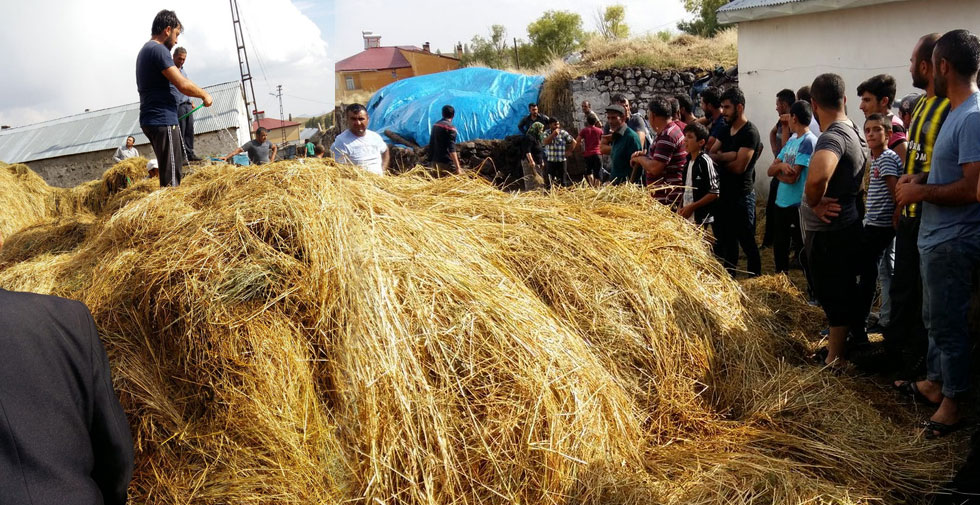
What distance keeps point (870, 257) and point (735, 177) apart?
154 centimetres

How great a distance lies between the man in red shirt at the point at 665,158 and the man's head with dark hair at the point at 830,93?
5.51 feet

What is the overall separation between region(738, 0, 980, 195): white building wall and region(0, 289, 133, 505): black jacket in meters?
8.94

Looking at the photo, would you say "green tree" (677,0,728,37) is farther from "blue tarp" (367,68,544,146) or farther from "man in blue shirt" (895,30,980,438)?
"man in blue shirt" (895,30,980,438)

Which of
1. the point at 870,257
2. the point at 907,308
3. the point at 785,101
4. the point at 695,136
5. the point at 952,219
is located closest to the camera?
the point at 952,219

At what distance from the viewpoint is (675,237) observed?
162 inches

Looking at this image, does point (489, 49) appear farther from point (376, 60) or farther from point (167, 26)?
point (167, 26)

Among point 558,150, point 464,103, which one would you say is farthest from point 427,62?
point 558,150

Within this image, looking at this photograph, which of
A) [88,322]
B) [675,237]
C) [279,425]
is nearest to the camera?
[88,322]

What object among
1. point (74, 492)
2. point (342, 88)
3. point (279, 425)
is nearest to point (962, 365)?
point (279, 425)

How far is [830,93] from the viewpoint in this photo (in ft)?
12.1

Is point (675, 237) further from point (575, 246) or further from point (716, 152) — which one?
point (716, 152)

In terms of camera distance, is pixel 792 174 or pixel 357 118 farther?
pixel 357 118

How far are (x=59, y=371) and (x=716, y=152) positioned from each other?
5179mm

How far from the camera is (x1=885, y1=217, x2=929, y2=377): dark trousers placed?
11.5 feet
